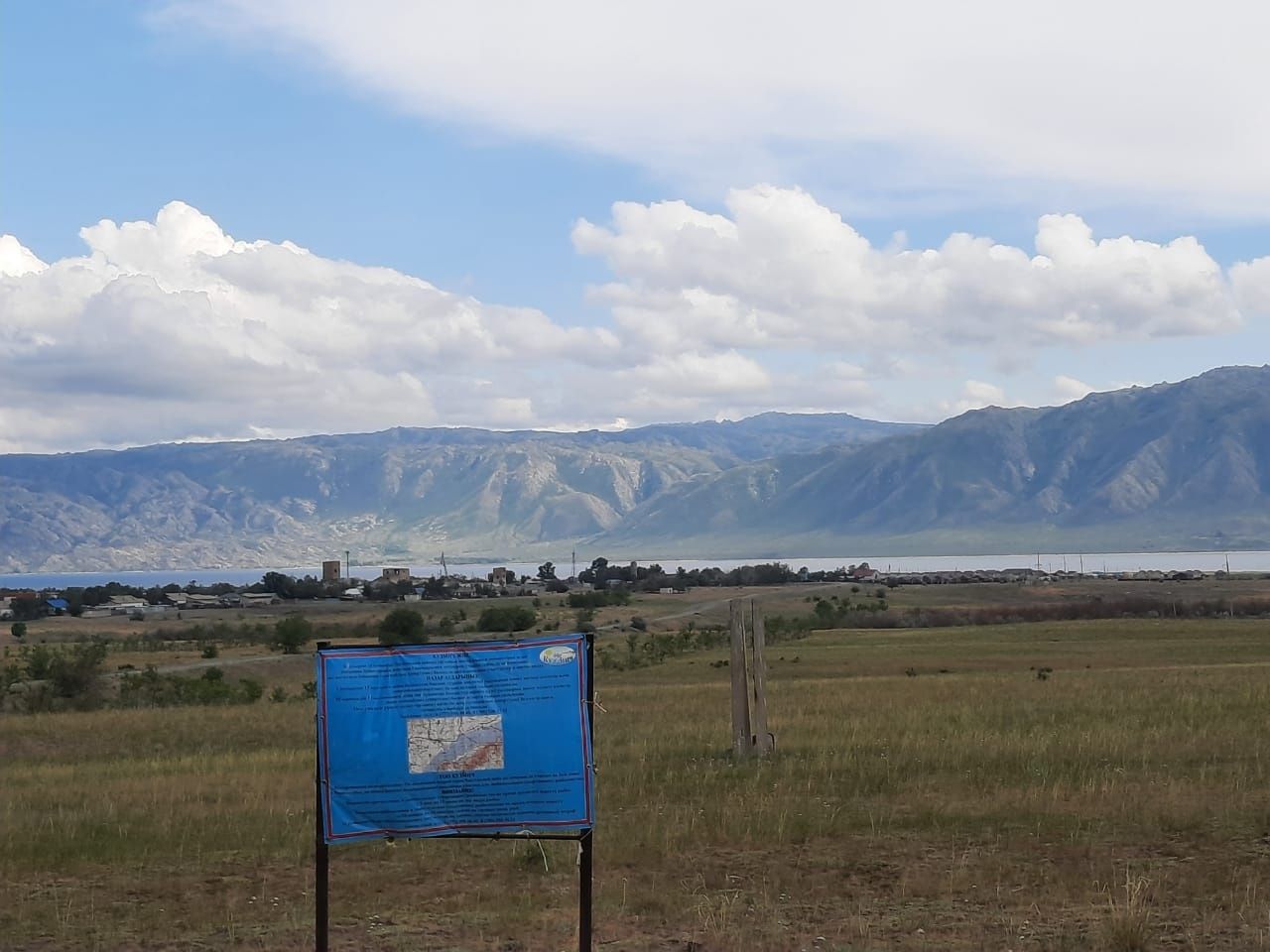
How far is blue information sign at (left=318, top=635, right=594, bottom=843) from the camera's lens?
9164mm

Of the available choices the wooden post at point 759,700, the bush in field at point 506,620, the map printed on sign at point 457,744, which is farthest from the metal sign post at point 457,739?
the bush in field at point 506,620

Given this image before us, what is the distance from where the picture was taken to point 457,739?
9148mm

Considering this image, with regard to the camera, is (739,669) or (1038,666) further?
(1038,666)

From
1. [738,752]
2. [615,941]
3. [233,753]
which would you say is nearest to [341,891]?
[615,941]

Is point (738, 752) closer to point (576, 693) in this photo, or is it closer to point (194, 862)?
point (194, 862)

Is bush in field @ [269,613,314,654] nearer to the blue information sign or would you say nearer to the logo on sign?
the blue information sign

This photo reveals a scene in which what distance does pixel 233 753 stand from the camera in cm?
2383

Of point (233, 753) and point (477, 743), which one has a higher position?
point (477, 743)

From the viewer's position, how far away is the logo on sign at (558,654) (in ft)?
30.3

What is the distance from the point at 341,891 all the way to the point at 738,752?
25.6 feet

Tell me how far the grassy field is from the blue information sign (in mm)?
1973

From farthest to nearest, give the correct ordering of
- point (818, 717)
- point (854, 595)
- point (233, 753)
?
1. point (854, 595)
2. point (818, 717)
3. point (233, 753)

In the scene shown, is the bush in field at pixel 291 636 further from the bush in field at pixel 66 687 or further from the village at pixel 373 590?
the village at pixel 373 590

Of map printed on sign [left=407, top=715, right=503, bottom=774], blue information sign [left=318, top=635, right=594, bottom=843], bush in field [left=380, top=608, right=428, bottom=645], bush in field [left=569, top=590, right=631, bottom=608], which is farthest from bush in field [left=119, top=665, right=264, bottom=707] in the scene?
bush in field [left=569, top=590, right=631, bottom=608]
